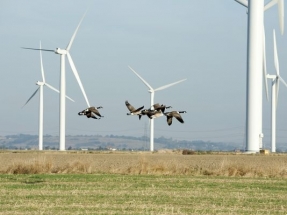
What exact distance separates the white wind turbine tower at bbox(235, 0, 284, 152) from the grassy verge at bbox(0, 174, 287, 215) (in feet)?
122

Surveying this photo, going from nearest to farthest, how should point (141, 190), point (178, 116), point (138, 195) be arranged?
point (178, 116), point (138, 195), point (141, 190)

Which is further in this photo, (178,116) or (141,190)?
(141,190)

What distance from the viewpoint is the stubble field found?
23641 millimetres

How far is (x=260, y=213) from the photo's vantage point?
22.8 meters

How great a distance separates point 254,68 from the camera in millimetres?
77062

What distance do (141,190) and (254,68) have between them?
48.4 m

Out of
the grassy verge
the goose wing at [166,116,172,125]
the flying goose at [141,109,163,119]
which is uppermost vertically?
the flying goose at [141,109,163,119]

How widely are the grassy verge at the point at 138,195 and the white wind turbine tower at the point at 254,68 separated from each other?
1470 inches

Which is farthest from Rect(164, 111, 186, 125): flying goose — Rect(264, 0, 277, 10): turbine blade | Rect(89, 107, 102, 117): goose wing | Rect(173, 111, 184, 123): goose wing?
Rect(264, 0, 277, 10): turbine blade

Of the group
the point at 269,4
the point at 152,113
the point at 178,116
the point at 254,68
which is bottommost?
the point at 178,116

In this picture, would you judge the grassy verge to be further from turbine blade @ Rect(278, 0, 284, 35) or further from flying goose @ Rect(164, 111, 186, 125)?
turbine blade @ Rect(278, 0, 284, 35)

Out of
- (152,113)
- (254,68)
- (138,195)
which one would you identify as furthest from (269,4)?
(152,113)

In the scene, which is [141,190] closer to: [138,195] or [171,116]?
[138,195]

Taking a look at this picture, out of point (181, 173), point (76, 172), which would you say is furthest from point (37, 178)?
point (181, 173)
